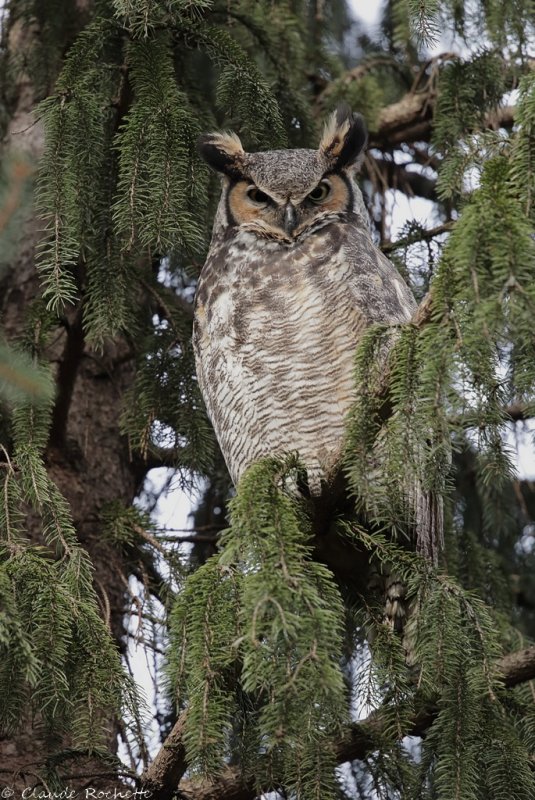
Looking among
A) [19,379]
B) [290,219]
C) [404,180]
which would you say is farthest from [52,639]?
[404,180]

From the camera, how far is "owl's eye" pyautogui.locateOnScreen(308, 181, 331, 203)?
271 centimetres

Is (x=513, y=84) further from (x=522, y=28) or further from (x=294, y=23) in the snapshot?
(x=294, y=23)

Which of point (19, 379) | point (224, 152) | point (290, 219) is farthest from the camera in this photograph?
point (224, 152)

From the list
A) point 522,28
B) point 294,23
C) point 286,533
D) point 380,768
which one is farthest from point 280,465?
point 294,23

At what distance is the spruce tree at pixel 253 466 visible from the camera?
4.98 ft

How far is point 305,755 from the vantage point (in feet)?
5.89

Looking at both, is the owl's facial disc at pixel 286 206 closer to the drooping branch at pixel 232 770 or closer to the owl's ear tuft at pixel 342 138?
the owl's ear tuft at pixel 342 138

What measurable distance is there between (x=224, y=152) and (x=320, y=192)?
0.96 ft

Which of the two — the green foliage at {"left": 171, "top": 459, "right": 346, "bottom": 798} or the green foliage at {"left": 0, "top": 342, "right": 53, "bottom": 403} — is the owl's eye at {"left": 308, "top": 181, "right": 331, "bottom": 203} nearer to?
the green foliage at {"left": 171, "top": 459, "right": 346, "bottom": 798}

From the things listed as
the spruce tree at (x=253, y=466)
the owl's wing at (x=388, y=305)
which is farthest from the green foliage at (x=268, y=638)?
the owl's wing at (x=388, y=305)

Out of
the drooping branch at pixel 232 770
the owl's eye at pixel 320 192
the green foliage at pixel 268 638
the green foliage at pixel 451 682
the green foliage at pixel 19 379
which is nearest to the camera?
the green foliage at pixel 19 379

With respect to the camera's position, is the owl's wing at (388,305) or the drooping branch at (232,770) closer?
the drooping branch at (232,770)

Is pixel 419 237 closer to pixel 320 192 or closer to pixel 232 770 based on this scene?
pixel 320 192

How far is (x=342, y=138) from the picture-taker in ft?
9.05
